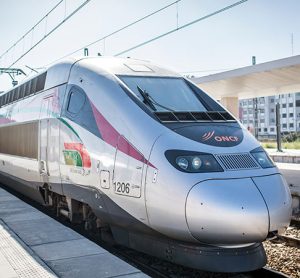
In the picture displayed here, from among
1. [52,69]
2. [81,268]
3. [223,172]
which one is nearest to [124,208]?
[81,268]

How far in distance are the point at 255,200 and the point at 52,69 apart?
15.6 ft

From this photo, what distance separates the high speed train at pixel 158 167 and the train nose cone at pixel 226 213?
0.03 ft

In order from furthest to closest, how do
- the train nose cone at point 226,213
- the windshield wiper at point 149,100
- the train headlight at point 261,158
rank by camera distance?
the windshield wiper at point 149,100, the train headlight at point 261,158, the train nose cone at point 226,213

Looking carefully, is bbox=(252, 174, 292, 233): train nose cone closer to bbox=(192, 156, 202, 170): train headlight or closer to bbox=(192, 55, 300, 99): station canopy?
bbox=(192, 156, 202, 170): train headlight

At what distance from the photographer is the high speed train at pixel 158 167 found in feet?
15.0

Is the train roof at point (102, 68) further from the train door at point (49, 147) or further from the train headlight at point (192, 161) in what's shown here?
the train headlight at point (192, 161)

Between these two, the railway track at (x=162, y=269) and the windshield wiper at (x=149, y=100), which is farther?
the windshield wiper at (x=149, y=100)

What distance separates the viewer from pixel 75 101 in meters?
6.64

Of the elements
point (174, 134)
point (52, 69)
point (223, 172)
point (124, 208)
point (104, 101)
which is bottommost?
point (124, 208)

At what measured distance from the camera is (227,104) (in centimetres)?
2881

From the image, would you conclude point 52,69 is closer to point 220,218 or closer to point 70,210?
point 70,210

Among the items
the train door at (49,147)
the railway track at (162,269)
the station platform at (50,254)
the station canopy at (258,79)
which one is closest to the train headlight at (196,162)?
the station platform at (50,254)

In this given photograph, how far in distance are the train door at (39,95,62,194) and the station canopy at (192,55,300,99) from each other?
37.1ft

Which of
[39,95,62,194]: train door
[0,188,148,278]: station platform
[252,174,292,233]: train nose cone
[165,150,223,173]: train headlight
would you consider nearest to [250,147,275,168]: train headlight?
[252,174,292,233]: train nose cone
